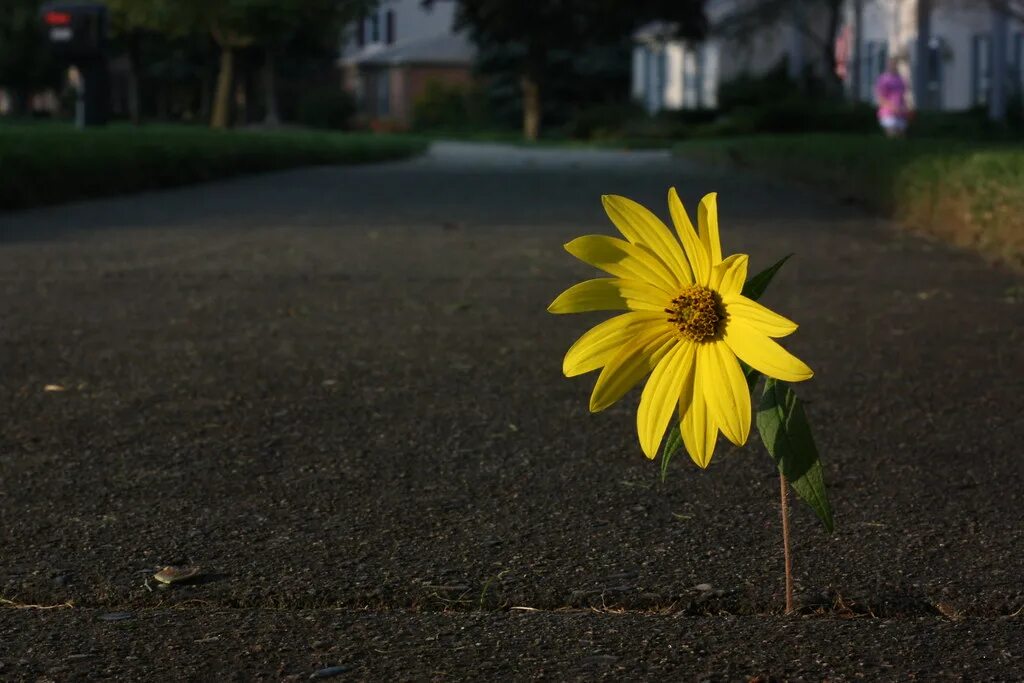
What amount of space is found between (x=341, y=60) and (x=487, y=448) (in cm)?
7304

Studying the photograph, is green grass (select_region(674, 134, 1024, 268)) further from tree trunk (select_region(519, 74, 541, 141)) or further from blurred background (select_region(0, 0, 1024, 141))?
tree trunk (select_region(519, 74, 541, 141))

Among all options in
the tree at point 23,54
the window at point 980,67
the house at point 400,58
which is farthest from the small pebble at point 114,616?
the house at point 400,58

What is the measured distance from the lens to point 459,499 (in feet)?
12.3

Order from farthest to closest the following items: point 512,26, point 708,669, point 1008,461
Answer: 1. point 512,26
2. point 1008,461
3. point 708,669

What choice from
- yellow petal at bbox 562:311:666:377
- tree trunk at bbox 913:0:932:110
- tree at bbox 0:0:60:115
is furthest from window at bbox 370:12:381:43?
yellow petal at bbox 562:311:666:377

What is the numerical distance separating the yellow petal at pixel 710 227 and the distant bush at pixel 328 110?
5933 cm

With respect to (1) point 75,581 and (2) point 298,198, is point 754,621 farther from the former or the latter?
(2) point 298,198

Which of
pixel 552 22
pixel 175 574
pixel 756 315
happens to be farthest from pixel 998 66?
pixel 756 315

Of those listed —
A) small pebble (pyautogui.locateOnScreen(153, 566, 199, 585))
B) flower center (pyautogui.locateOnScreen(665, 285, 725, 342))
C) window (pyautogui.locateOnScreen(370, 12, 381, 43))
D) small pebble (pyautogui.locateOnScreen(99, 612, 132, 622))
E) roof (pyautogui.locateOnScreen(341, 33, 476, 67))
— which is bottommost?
small pebble (pyautogui.locateOnScreen(99, 612, 132, 622))

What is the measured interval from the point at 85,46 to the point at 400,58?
1476 inches

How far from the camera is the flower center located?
2.29m

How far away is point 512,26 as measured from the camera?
149ft

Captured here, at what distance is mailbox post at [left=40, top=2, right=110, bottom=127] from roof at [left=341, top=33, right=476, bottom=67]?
36070 mm

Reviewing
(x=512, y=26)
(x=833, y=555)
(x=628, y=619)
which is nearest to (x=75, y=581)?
(x=628, y=619)
